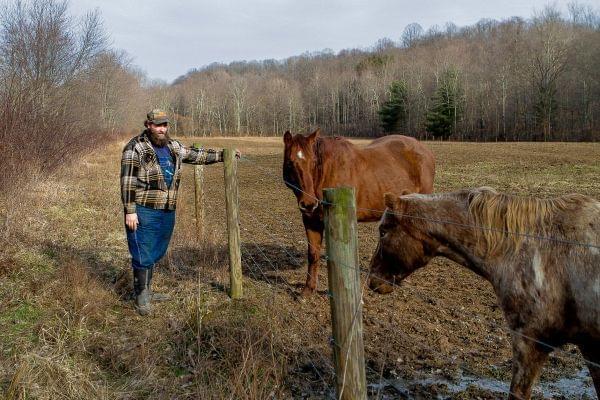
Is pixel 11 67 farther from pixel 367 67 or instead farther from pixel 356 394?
pixel 367 67

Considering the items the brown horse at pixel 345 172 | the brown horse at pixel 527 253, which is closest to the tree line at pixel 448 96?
the brown horse at pixel 345 172

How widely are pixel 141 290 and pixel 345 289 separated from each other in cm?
330

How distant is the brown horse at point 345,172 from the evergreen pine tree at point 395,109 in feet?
197

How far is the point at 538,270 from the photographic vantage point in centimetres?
295

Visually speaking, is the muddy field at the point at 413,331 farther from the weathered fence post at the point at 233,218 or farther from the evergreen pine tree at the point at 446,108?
the evergreen pine tree at the point at 446,108

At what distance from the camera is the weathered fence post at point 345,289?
246 cm

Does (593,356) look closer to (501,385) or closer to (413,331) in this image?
(501,385)

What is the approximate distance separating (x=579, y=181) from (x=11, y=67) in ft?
68.2

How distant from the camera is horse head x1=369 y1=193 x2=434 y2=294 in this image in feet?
11.4

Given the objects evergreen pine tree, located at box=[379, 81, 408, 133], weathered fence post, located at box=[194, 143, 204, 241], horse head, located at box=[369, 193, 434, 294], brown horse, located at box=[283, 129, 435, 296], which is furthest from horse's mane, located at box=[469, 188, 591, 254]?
evergreen pine tree, located at box=[379, 81, 408, 133]

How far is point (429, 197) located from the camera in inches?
139

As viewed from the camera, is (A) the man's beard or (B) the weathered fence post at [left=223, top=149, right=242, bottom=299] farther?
(B) the weathered fence post at [left=223, top=149, right=242, bottom=299]

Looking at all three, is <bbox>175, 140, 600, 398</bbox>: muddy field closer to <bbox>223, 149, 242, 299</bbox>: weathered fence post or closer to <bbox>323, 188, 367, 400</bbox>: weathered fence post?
<bbox>323, 188, 367, 400</bbox>: weathered fence post

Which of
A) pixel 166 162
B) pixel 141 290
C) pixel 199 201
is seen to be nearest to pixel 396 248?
pixel 166 162
